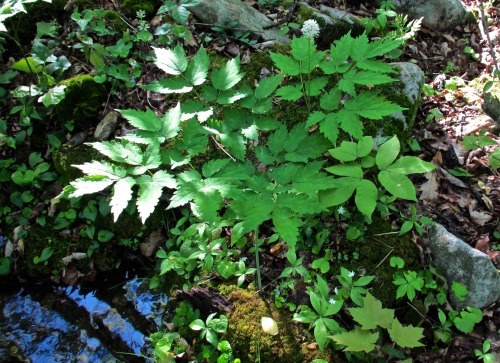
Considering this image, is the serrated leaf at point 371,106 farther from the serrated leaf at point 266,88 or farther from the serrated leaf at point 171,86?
the serrated leaf at point 171,86

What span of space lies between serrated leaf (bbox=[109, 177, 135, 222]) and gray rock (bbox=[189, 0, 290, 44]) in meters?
2.41

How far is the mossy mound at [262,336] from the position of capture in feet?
7.68

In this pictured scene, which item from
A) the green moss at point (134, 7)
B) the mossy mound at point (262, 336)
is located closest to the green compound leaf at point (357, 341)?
the mossy mound at point (262, 336)

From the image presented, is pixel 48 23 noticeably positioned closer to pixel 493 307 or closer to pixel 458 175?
Answer: pixel 458 175

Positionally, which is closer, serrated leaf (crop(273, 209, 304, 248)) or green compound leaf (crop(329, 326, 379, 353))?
serrated leaf (crop(273, 209, 304, 248))

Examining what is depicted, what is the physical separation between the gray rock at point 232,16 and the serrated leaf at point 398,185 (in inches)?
80.7

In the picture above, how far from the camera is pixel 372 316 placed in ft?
7.35

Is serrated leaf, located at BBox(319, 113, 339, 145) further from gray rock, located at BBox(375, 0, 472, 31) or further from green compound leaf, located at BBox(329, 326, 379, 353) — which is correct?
gray rock, located at BBox(375, 0, 472, 31)

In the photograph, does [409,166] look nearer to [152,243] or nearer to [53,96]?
[152,243]

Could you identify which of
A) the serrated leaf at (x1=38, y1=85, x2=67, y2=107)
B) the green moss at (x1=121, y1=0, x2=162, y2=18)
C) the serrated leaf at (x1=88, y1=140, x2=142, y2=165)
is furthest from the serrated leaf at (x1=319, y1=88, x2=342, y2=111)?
the green moss at (x1=121, y1=0, x2=162, y2=18)

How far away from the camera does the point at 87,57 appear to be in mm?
3596

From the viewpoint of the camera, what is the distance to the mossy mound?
2342 mm

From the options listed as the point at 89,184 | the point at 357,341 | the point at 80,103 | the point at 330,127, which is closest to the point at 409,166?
the point at 330,127

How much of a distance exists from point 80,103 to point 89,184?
1.75 meters
